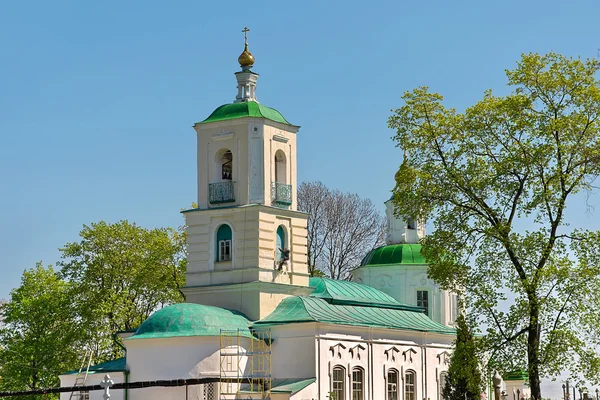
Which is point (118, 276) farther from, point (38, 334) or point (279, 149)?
point (279, 149)

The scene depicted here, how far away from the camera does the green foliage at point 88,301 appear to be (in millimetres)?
50125

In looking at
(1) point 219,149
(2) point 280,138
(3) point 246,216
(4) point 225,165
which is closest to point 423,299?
(2) point 280,138

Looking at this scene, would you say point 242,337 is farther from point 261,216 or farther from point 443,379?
point 443,379

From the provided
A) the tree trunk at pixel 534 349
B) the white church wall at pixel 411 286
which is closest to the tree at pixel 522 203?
the tree trunk at pixel 534 349

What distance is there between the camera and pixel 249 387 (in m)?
37.7

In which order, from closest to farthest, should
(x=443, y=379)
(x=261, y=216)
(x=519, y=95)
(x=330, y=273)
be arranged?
(x=519, y=95)
(x=261, y=216)
(x=443, y=379)
(x=330, y=273)

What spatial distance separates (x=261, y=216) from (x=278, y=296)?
2827mm

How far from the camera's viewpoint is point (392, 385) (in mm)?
41719

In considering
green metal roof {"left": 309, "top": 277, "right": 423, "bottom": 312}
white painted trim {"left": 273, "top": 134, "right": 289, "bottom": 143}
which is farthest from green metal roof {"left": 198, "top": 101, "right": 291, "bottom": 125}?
green metal roof {"left": 309, "top": 277, "right": 423, "bottom": 312}

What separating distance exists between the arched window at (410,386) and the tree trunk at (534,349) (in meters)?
12.2

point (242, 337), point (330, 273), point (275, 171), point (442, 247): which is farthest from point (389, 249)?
point (442, 247)

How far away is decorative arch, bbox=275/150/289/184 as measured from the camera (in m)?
42.6

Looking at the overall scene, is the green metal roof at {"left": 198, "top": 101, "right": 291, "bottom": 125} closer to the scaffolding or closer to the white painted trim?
the white painted trim

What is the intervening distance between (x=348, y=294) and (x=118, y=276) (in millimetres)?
12147
